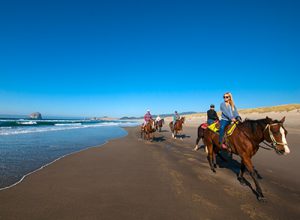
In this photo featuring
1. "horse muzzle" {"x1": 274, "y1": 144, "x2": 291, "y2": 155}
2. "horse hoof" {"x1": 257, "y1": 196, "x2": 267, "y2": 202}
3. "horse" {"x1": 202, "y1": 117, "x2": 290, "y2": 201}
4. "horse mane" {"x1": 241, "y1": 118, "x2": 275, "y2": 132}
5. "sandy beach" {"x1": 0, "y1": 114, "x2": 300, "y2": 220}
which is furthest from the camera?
"horse mane" {"x1": 241, "y1": 118, "x2": 275, "y2": 132}

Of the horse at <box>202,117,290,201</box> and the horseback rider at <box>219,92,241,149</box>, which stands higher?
the horseback rider at <box>219,92,241,149</box>

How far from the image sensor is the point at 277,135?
5.21m

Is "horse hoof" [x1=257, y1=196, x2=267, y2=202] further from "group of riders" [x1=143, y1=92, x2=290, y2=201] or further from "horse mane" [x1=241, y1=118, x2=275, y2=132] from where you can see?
"horse mane" [x1=241, y1=118, x2=275, y2=132]

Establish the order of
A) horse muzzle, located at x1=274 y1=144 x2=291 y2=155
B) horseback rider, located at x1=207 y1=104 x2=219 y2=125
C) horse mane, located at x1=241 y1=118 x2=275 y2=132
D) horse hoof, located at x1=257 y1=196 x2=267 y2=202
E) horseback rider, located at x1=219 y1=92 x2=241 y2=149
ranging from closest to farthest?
horse hoof, located at x1=257 y1=196 x2=267 y2=202 < horse muzzle, located at x1=274 y1=144 x2=291 y2=155 < horse mane, located at x1=241 y1=118 x2=275 y2=132 < horseback rider, located at x1=219 y1=92 x2=241 y2=149 < horseback rider, located at x1=207 y1=104 x2=219 y2=125

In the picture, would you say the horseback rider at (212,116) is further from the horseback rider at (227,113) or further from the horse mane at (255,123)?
the horse mane at (255,123)

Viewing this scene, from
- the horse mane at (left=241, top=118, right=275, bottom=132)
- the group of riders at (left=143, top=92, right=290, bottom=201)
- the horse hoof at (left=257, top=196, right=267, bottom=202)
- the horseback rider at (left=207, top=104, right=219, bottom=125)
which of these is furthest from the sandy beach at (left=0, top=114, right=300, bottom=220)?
the horseback rider at (left=207, top=104, right=219, bottom=125)

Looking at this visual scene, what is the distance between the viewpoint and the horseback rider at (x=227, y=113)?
696cm

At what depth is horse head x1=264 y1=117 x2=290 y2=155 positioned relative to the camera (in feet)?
16.7

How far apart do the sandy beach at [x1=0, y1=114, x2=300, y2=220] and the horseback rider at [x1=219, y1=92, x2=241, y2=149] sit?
1451mm

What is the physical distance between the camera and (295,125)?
22578 millimetres

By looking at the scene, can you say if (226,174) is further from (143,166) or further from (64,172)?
(64,172)

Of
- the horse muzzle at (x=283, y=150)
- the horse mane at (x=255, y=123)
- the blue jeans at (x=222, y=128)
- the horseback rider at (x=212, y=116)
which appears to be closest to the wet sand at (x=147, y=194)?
the horse muzzle at (x=283, y=150)

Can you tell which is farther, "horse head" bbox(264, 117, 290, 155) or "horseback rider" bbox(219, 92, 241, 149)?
"horseback rider" bbox(219, 92, 241, 149)

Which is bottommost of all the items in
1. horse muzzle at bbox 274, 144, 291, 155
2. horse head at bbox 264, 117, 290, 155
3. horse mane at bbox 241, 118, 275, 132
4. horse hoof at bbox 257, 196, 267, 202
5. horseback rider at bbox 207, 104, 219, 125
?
horse hoof at bbox 257, 196, 267, 202
